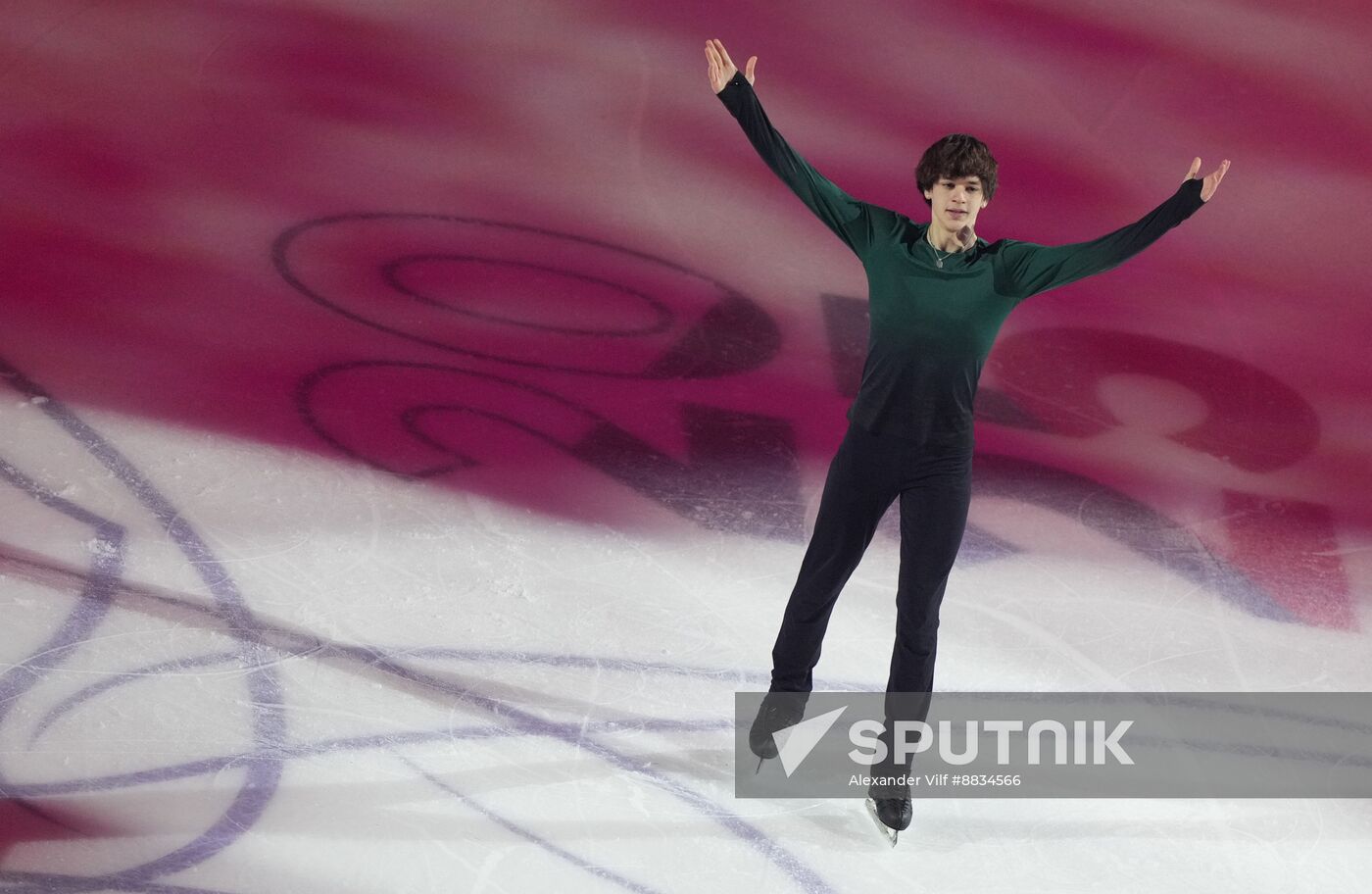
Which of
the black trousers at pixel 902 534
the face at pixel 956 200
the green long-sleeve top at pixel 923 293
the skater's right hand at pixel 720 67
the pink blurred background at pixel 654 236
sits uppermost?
the pink blurred background at pixel 654 236

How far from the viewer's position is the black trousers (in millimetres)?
2869

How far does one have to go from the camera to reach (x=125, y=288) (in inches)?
197

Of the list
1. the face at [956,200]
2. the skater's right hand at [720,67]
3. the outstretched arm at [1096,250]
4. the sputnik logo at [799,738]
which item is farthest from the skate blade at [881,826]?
the skater's right hand at [720,67]

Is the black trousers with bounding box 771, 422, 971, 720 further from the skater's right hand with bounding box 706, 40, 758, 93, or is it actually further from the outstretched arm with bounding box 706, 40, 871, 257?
the skater's right hand with bounding box 706, 40, 758, 93

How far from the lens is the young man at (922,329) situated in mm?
2775

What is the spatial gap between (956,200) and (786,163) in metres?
0.35

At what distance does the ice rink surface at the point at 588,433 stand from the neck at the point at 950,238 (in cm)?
122

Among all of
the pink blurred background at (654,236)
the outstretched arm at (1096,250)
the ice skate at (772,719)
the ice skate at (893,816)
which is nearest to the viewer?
the outstretched arm at (1096,250)

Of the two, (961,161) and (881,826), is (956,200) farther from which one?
(881,826)

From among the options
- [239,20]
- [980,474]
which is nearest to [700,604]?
[980,474]

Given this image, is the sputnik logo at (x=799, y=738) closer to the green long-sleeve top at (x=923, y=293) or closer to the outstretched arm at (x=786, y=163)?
the green long-sleeve top at (x=923, y=293)

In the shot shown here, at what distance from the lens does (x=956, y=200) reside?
2.77 metres

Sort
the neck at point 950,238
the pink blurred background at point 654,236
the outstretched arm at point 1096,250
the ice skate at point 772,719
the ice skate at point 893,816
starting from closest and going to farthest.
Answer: the outstretched arm at point 1096,250 → the neck at point 950,238 → the ice skate at point 893,816 → the ice skate at point 772,719 → the pink blurred background at point 654,236

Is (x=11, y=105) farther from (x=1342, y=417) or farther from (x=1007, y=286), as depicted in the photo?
(x=1342, y=417)
